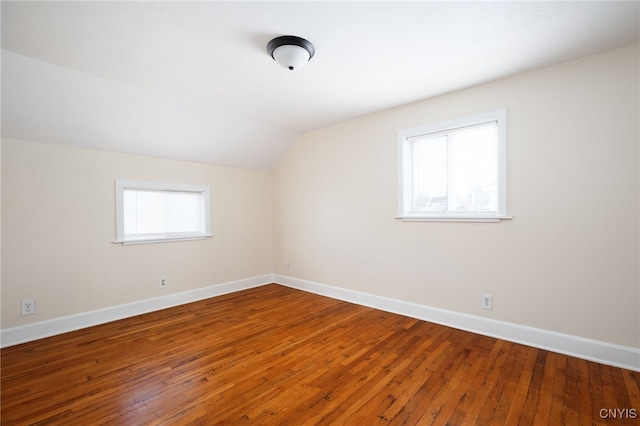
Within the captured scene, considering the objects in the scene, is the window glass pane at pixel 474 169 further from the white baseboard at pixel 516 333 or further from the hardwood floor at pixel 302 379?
the hardwood floor at pixel 302 379

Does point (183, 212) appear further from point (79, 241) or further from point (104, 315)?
point (104, 315)

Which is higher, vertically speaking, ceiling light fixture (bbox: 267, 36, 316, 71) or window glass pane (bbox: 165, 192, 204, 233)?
ceiling light fixture (bbox: 267, 36, 316, 71)

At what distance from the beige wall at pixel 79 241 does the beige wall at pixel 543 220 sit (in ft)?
8.28

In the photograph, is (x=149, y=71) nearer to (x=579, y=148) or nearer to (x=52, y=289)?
(x=52, y=289)

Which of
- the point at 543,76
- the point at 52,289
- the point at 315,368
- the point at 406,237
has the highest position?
the point at 543,76

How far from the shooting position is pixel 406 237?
344 cm

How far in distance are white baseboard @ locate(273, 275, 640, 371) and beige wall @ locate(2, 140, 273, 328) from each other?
2.43 metres

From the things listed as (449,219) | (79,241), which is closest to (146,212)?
(79,241)

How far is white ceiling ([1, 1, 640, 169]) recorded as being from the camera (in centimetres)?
182

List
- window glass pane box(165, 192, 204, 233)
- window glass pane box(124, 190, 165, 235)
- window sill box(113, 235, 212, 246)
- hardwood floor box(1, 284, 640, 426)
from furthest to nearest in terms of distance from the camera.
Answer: window glass pane box(165, 192, 204, 233) < window glass pane box(124, 190, 165, 235) < window sill box(113, 235, 212, 246) < hardwood floor box(1, 284, 640, 426)

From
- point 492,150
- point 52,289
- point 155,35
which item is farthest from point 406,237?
point 52,289

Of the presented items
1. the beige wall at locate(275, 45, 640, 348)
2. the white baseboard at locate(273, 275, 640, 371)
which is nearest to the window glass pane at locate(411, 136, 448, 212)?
the beige wall at locate(275, 45, 640, 348)

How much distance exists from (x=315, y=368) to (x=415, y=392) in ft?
2.51

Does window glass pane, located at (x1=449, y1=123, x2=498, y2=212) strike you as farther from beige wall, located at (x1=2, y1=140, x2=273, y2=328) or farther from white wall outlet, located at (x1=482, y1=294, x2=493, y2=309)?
beige wall, located at (x1=2, y1=140, x2=273, y2=328)
